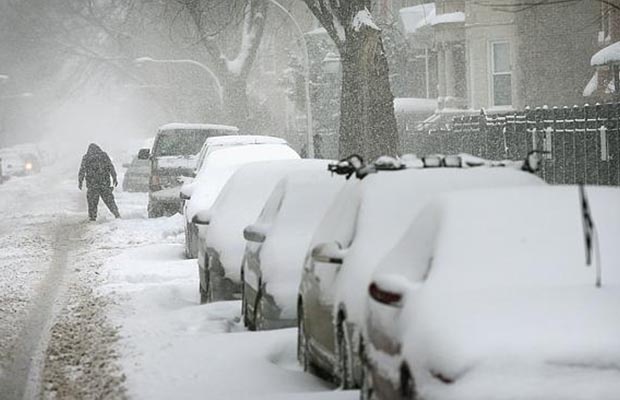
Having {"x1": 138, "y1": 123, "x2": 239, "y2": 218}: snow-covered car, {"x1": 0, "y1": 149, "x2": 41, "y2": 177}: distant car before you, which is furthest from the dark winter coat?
{"x1": 0, "y1": 149, "x2": 41, "y2": 177}: distant car

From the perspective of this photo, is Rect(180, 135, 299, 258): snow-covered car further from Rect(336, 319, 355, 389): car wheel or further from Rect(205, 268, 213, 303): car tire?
Rect(336, 319, 355, 389): car wheel

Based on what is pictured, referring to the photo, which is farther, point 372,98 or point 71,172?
point 71,172

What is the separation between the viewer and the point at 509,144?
29.3 metres

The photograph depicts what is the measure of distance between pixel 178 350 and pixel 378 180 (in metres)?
2.83

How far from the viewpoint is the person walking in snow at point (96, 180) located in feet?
100

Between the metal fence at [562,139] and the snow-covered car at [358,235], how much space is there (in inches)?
557

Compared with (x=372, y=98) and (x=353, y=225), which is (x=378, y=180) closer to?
(x=353, y=225)

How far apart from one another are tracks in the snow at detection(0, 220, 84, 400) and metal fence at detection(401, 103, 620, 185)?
9.16 metres

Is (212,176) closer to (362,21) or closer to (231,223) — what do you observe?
(231,223)

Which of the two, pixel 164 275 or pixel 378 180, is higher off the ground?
pixel 378 180

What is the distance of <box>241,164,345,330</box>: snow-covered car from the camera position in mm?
11062

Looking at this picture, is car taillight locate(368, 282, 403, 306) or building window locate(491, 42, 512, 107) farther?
building window locate(491, 42, 512, 107)

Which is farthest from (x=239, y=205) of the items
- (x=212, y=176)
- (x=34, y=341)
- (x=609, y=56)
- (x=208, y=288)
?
(x=609, y=56)

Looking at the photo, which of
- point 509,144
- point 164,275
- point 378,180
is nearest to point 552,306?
point 378,180
